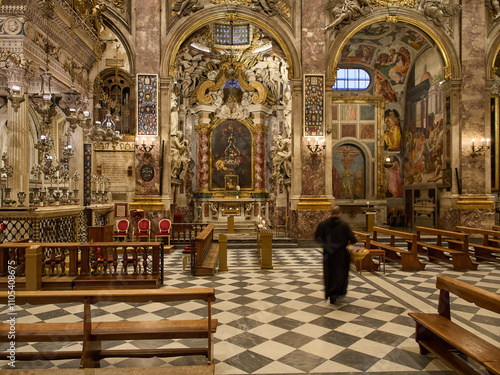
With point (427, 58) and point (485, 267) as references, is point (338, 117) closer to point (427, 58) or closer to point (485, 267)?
point (427, 58)

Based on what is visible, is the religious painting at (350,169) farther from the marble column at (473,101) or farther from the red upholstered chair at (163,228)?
the red upholstered chair at (163,228)

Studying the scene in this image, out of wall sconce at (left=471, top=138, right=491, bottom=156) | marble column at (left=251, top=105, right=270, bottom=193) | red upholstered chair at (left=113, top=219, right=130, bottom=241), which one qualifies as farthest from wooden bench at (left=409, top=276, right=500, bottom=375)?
marble column at (left=251, top=105, right=270, bottom=193)

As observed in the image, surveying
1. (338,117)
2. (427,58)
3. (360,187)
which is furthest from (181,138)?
(427,58)

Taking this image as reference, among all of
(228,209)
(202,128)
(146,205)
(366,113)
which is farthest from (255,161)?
(146,205)

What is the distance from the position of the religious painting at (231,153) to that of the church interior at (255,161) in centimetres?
10

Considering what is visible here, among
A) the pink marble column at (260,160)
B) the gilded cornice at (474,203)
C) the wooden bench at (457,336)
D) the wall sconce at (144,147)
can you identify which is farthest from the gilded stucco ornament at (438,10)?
the wooden bench at (457,336)

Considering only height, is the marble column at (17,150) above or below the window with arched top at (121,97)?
below

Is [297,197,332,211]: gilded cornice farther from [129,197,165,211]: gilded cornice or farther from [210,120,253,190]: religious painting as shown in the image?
[210,120,253,190]: religious painting

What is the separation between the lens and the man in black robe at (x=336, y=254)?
5.88 meters

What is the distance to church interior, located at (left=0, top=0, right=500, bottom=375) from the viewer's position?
5.47m

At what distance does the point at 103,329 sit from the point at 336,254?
3.56 metres

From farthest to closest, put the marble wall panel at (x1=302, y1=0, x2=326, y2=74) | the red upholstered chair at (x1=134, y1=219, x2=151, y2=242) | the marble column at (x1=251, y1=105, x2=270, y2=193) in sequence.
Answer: the marble column at (x1=251, y1=105, x2=270, y2=193) < the marble wall panel at (x1=302, y1=0, x2=326, y2=74) < the red upholstered chair at (x1=134, y1=219, x2=151, y2=242)

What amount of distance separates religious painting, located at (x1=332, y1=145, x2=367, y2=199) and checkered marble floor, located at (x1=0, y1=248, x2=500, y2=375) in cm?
971

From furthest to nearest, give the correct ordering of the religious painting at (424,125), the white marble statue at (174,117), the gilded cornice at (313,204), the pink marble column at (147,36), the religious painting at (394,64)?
the religious painting at (394,64) < the white marble statue at (174,117) < the religious painting at (424,125) < the gilded cornice at (313,204) < the pink marble column at (147,36)
